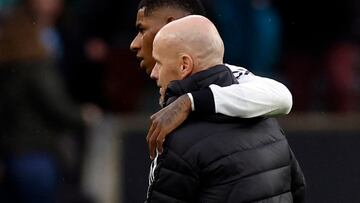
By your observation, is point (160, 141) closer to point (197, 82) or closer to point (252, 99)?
point (197, 82)

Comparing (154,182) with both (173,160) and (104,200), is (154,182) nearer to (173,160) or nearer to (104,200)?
(173,160)

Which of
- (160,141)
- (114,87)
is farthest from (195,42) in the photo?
(114,87)

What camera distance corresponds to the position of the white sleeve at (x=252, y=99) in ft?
15.1

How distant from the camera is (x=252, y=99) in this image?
470 centimetres

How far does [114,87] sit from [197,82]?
566cm

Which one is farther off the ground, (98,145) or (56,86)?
(56,86)

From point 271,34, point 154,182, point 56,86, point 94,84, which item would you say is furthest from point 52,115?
point 154,182

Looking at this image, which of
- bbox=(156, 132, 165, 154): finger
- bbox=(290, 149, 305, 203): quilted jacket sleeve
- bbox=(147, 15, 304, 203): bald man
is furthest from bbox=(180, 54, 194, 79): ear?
bbox=(290, 149, 305, 203): quilted jacket sleeve

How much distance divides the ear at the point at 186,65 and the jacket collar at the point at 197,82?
0.02m

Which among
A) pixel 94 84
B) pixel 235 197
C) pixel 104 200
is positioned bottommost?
pixel 104 200

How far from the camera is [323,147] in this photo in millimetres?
9328

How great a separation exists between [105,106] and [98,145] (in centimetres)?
43

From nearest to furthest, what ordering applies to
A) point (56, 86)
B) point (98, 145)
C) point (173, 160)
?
point (173, 160), point (56, 86), point (98, 145)

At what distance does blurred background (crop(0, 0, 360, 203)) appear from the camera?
9.09 meters
